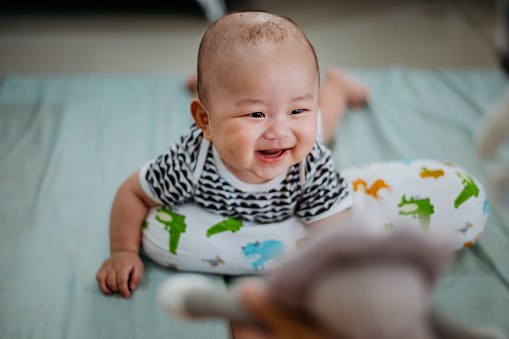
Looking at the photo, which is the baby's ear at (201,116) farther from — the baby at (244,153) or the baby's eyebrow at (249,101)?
the baby's eyebrow at (249,101)

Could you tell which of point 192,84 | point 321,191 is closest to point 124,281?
point 321,191

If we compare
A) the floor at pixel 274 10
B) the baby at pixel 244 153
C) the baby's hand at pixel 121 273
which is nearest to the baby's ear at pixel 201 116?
the baby at pixel 244 153

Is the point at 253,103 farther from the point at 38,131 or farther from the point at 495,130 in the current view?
the point at 38,131

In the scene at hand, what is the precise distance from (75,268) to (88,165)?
0.35m

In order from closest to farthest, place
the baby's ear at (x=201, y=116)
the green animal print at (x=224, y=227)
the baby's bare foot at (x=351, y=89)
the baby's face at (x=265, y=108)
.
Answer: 1. the baby's face at (x=265, y=108)
2. the baby's ear at (x=201, y=116)
3. the green animal print at (x=224, y=227)
4. the baby's bare foot at (x=351, y=89)

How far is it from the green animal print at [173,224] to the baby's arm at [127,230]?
35 millimetres

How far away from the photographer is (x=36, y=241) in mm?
1064

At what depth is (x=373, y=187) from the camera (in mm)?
1048

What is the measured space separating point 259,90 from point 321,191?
0.87 feet

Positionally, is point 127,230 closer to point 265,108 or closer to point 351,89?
point 265,108

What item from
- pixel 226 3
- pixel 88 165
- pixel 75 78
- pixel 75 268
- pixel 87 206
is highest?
pixel 226 3

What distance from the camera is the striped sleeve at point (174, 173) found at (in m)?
0.94

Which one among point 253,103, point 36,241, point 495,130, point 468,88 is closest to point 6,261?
point 36,241

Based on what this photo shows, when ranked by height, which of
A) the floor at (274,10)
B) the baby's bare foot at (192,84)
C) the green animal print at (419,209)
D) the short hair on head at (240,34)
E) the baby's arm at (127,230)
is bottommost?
the baby's arm at (127,230)
